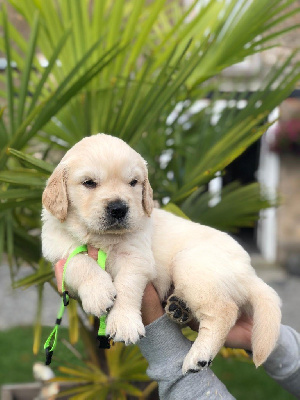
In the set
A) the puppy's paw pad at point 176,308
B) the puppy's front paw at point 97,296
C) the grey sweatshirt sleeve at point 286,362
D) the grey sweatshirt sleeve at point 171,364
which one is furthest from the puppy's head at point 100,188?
the grey sweatshirt sleeve at point 286,362

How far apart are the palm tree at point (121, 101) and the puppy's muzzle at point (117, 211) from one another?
1.93ft

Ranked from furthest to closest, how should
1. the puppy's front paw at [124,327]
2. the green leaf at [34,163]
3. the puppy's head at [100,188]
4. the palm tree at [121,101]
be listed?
the palm tree at [121,101]
the green leaf at [34,163]
the puppy's head at [100,188]
the puppy's front paw at [124,327]

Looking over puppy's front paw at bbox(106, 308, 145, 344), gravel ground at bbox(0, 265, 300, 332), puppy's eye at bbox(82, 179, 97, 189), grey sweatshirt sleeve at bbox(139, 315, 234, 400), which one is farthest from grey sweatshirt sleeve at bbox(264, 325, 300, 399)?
gravel ground at bbox(0, 265, 300, 332)

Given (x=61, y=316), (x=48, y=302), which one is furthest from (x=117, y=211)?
(x=48, y=302)

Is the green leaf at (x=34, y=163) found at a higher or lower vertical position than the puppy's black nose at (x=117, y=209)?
→ higher

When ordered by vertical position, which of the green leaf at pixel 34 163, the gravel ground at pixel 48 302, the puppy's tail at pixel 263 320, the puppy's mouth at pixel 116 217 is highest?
the green leaf at pixel 34 163

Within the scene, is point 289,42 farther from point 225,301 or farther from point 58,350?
point 225,301

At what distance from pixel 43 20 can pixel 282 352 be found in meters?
1.93

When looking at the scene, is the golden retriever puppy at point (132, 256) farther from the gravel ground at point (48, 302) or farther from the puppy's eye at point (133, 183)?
the gravel ground at point (48, 302)

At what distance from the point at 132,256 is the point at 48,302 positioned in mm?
6255

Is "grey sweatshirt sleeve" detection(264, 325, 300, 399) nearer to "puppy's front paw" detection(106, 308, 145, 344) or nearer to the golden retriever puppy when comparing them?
the golden retriever puppy

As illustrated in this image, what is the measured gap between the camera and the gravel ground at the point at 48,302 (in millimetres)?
6711

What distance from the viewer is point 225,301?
4.90 feet

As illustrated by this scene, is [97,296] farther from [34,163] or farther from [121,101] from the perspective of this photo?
[121,101]
